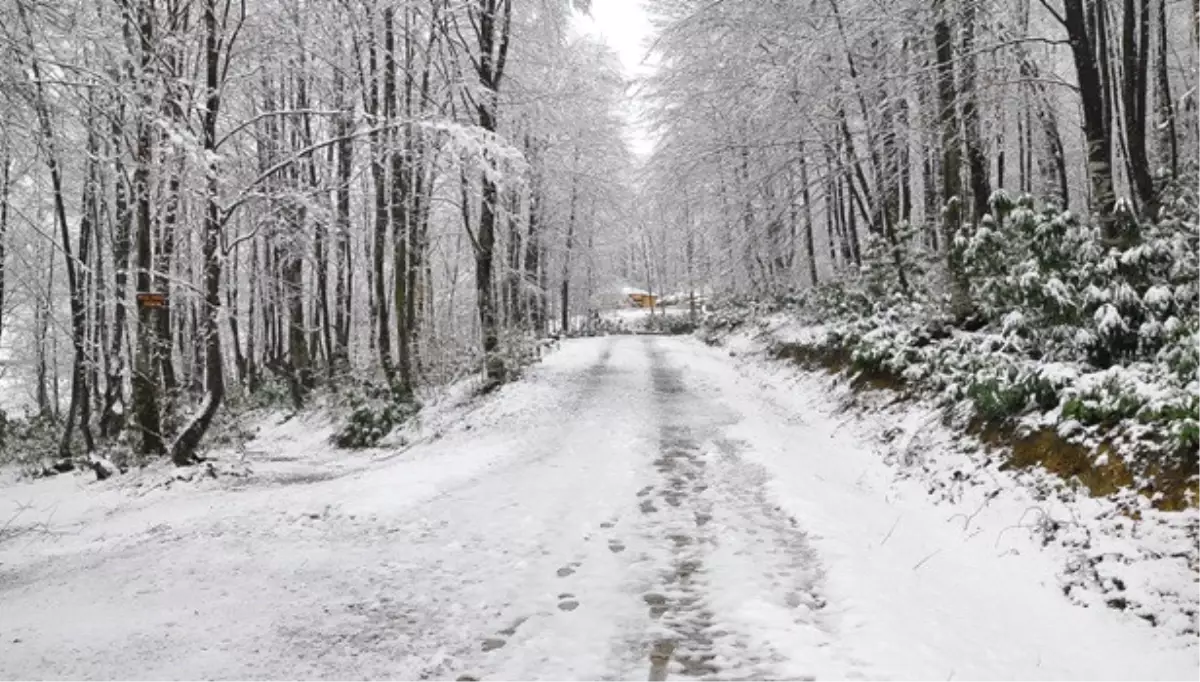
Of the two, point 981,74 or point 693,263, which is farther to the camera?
point 693,263

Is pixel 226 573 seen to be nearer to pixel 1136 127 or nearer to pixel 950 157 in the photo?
pixel 950 157

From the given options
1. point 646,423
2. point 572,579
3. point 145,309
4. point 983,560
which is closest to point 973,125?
point 646,423

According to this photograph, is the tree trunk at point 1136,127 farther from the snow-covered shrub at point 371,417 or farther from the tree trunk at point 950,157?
the snow-covered shrub at point 371,417

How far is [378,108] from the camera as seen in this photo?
651 inches

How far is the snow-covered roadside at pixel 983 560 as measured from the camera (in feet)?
13.2

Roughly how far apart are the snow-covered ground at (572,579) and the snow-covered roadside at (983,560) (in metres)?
0.02

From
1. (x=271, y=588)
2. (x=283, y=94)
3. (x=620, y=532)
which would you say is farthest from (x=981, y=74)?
(x=283, y=94)

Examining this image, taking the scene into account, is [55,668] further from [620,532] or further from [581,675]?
[620,532]

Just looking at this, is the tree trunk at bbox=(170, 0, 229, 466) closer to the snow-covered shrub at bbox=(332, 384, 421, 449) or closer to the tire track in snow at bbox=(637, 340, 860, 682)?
the snow-covered shrub at bbox=(332, 384, 421, 449)

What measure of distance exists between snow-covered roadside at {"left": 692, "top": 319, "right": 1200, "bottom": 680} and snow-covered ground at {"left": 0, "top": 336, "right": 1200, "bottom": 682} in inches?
1.0

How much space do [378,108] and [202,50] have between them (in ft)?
13.3

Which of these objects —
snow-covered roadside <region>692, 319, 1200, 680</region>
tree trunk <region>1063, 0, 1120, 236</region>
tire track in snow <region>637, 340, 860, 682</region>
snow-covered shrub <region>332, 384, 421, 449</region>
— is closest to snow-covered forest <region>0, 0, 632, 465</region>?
snow-covered shrub <region>332, 384, 421, 449</region>

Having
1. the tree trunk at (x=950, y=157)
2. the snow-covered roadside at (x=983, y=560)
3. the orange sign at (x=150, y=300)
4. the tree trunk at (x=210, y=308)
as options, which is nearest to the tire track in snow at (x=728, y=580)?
the snow-covered roadside at (x=983, y=560)

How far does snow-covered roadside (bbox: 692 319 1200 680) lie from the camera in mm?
4031
